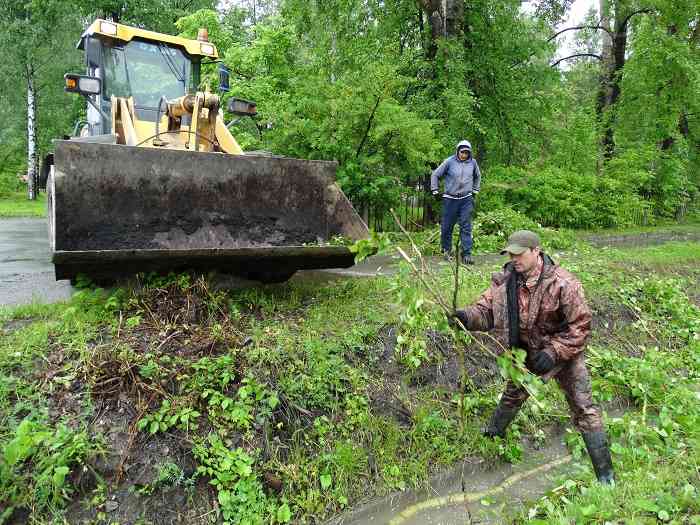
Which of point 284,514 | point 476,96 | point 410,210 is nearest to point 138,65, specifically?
point 410,210

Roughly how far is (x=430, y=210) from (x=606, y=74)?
9.96 meters

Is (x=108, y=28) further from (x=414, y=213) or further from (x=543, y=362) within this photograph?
(x=414, y=213)

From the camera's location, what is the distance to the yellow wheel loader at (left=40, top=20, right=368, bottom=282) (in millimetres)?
4586

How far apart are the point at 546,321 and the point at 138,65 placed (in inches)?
255

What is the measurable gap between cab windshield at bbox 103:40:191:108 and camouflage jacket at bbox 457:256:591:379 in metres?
5.76

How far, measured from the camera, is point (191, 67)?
25.8 ft

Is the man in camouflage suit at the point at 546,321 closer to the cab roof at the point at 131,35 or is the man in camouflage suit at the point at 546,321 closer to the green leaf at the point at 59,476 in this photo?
the green leaf at the point at 59,476

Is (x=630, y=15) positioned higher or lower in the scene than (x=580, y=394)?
higher

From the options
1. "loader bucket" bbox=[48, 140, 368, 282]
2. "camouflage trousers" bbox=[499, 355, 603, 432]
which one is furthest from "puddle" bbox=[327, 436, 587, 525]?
"loader bucket" bbox=[48, 140, 368, 282]

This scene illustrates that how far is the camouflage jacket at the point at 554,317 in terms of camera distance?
365 cm

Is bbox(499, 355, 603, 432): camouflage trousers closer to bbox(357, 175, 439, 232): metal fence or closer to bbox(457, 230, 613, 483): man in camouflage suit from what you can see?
bbox(457, 230, 613, 483): man in camouflage suit

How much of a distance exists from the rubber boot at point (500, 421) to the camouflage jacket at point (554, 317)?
68 centimetres

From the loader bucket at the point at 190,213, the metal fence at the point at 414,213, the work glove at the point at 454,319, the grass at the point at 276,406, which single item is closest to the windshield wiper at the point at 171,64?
the loader bucket at the point at 190,213

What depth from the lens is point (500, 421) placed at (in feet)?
14.5
